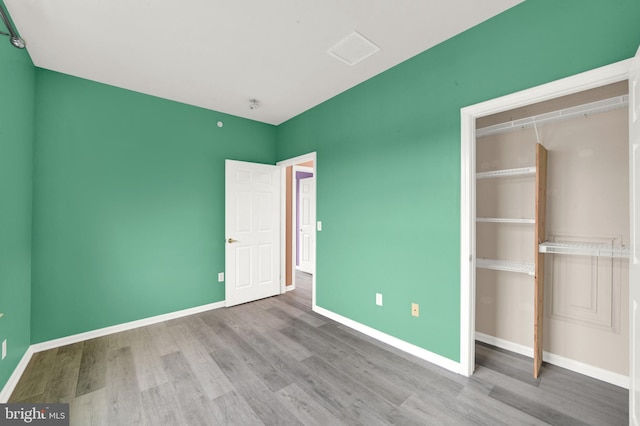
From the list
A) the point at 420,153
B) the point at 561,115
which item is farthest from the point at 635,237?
the point at 420,153

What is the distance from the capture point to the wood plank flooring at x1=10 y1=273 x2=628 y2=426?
1.74m

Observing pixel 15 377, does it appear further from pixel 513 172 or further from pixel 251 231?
pixel 513 172

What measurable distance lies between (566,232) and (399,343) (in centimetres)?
178

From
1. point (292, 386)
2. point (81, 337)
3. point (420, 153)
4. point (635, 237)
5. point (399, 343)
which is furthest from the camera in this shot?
point (81, 337)

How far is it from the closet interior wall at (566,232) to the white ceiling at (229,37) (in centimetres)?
121

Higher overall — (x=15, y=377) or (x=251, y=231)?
(x=251, y=231)

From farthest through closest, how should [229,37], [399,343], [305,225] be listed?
[305,225]
[399,343]
[229,37]

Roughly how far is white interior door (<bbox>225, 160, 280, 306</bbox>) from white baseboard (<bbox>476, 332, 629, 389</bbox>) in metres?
2.86

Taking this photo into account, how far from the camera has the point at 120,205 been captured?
300 cm

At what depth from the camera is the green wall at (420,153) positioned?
1696 mm

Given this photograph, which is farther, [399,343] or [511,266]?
[399,343]

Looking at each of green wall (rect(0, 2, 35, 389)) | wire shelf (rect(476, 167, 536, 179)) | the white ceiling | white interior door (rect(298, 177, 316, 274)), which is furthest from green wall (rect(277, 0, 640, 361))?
green wall (rect(0, 2, 35, 389))

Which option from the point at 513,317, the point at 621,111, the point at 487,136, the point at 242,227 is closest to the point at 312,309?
the point at 242,227

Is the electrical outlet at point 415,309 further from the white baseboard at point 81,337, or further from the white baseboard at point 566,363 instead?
the white baseboard at point 81,337
